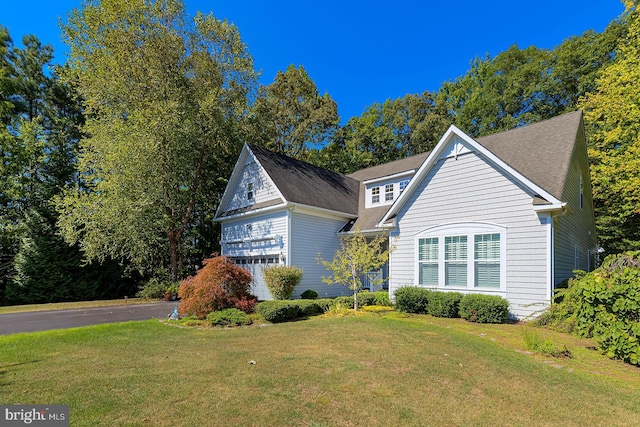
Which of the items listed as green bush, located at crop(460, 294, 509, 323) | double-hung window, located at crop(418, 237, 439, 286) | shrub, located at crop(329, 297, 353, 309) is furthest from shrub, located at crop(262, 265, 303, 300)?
green bush, located at crop(460, 294, 509, 323)

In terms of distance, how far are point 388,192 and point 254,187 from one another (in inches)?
310

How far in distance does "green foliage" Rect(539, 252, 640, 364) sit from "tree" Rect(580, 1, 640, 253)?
15516 millimetres

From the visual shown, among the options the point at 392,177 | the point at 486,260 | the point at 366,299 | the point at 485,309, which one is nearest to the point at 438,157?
the point at 486,260

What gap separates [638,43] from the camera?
1870 centimetres

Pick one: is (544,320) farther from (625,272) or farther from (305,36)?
(305,36)

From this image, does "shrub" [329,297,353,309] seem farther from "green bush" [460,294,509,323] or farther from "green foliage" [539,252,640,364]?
"green foliage" [539,252,640,364]

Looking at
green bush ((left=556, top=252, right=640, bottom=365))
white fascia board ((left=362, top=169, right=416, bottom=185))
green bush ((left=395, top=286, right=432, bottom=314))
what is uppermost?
white fascia board ((left=362, top=169, right=416, bottom=185))

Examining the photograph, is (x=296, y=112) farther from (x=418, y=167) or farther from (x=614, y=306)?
(x=614, y=306)

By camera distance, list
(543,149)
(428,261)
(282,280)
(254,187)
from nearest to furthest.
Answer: (543,149) < (428,261) < (282,280) < (254,187)

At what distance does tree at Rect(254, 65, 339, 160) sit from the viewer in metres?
32.0

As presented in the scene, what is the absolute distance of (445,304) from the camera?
1109cm

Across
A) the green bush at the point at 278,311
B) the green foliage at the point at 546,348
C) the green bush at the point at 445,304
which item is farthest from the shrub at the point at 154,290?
the green foliage at the point at 546,348

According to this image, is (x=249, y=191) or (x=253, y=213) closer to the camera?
(x=253, y=213)

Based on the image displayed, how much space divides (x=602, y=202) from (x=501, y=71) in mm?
18871
